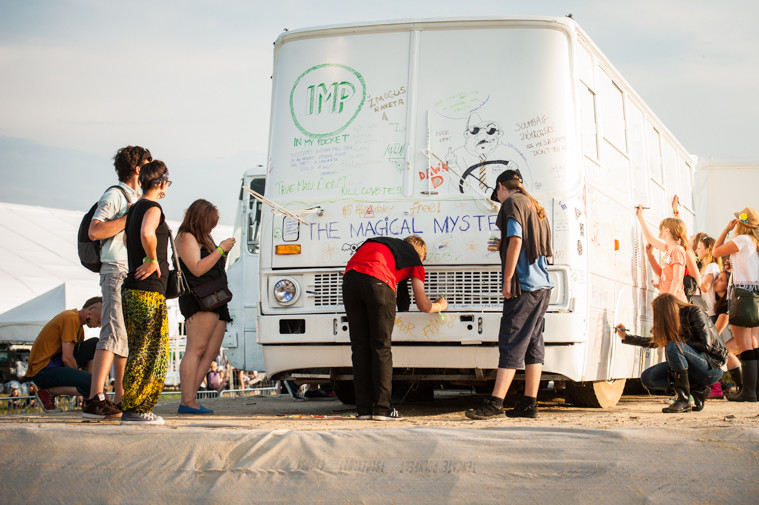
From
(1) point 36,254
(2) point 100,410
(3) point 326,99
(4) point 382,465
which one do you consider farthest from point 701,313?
(1) point 36,254

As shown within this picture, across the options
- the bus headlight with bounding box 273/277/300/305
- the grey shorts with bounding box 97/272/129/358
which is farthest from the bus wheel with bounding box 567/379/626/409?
the grey shorts with bounding box 97/272/129/358

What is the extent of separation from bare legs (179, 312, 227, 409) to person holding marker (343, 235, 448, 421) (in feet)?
4.85

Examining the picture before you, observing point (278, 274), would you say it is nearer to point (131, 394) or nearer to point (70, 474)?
point (131, 394)

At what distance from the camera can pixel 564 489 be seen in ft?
12.8

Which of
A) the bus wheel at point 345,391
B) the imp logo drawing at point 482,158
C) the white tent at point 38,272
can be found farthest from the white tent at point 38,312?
the imp logo drawing at point 482,158

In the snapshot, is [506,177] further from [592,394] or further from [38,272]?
[38,272]

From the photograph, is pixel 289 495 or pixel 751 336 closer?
pixel 289 495

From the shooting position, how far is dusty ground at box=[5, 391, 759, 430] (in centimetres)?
571

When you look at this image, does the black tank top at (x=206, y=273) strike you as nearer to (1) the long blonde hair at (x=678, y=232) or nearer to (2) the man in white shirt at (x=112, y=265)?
(2) the man in white shirt at (x=112, y=265)

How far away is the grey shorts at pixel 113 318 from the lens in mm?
6039

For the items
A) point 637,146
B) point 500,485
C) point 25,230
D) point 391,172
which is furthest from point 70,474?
point 25,230

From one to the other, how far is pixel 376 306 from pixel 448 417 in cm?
120

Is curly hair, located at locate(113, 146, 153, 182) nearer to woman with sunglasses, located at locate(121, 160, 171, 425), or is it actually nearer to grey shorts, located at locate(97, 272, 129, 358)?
woman with sunglasses, located at locate(121, 160, 171, 425)

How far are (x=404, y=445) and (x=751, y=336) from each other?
633 cm
